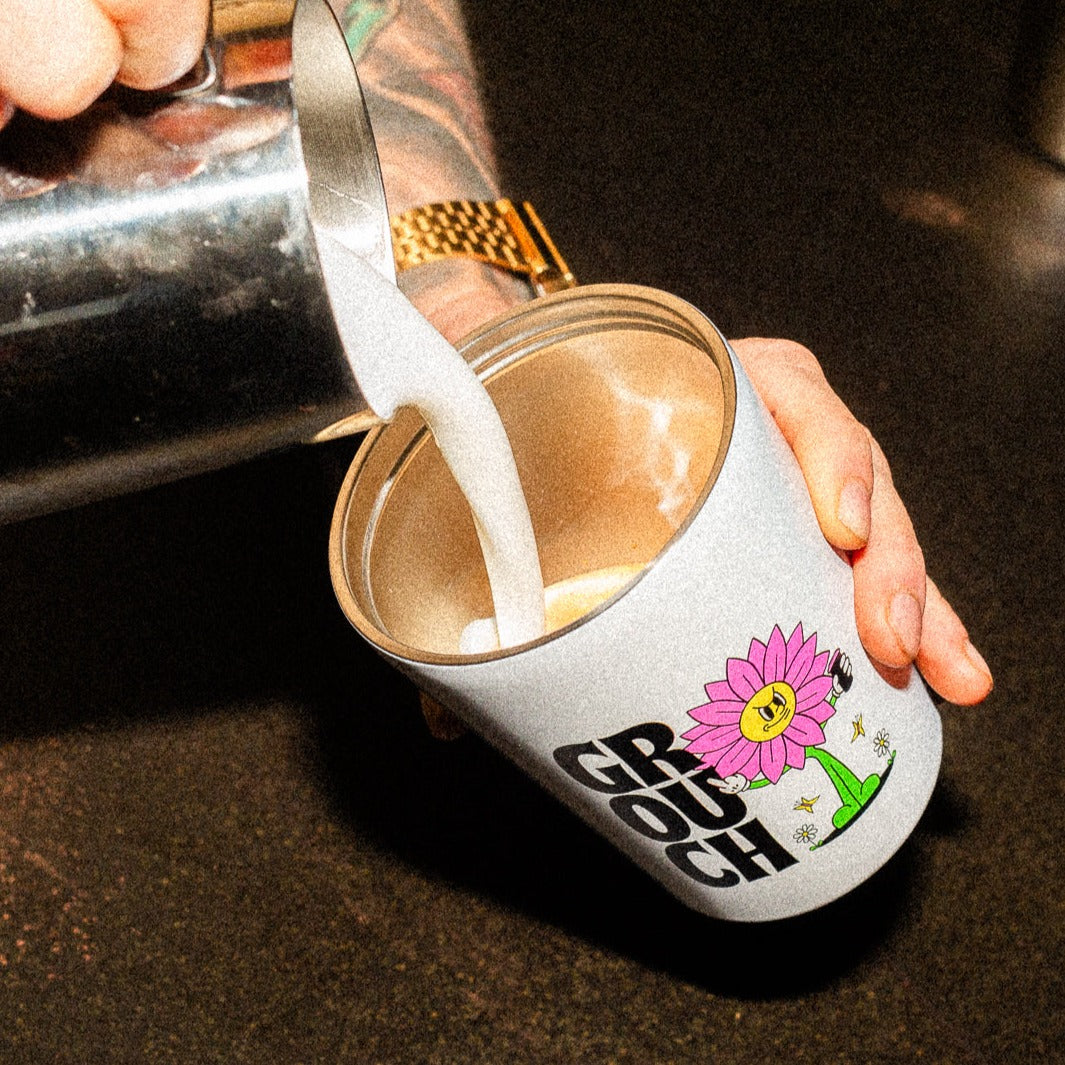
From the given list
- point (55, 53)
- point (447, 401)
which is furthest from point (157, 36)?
point (447, 401)

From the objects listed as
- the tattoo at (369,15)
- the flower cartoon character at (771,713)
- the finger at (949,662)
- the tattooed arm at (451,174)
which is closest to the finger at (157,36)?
the tattooed arm at (451,174)

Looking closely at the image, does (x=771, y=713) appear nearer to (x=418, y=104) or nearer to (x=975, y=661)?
(x=975, y=661)

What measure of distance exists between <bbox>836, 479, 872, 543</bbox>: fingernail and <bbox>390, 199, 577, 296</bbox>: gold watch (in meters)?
→ 0.35

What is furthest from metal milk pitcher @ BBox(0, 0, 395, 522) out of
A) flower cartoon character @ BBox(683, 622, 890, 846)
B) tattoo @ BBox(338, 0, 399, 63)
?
tattoo @ BBox(338, 0, 399, 63)

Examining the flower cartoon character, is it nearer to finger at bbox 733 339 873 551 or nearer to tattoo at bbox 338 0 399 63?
finger at bbox 733 339 873 551

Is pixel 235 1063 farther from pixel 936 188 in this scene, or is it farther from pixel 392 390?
pixel 936 188

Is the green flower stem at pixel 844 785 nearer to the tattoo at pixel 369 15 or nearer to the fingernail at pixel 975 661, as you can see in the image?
the fingernail at pixel 975 661

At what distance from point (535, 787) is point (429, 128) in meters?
0.55

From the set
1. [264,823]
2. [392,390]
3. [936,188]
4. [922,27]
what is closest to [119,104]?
[392,390]

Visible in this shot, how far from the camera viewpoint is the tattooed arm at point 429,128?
0.83 metres

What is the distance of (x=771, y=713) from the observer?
0.38 m

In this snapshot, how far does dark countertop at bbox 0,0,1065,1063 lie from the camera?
0.57 metres

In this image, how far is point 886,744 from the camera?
1.40ft

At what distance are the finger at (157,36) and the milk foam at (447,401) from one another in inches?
2.5
